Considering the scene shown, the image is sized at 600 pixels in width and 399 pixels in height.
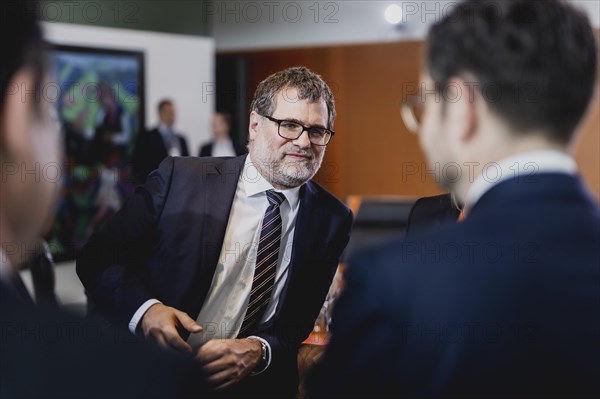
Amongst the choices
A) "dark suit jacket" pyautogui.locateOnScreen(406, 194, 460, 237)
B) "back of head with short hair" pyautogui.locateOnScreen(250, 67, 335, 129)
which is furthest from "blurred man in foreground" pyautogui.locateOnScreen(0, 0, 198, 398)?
"dark suit jacket" pyautogui.locateOnScreen(406, 194, 460, 237)

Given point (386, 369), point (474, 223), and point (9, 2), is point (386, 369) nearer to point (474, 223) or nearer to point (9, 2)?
point (474, 223)

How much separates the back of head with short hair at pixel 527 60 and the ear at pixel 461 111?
0.5 inches

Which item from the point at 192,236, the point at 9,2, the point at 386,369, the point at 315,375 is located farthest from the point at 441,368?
the point at 192,236

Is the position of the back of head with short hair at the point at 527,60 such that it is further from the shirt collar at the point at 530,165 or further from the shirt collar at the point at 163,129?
the shirt collar at the point at 163,129

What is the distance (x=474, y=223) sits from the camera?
964 millimetres

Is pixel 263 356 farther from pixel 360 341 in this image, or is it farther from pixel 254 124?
pixel 360 341

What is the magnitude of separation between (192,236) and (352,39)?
7.47 m

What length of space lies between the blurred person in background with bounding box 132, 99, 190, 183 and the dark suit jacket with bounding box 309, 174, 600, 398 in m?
6.82

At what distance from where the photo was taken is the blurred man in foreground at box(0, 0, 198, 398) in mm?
630

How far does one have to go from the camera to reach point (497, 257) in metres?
0.94

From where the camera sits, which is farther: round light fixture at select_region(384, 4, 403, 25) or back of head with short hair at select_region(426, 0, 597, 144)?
round light fixture at select_region(384, 4, 403, 25)

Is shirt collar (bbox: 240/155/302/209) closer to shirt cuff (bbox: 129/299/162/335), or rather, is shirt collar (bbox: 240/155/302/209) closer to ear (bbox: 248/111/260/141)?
ear (bbox: 248/111/260/141)

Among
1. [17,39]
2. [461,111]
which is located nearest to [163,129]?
[461,111]

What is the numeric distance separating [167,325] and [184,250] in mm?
264
